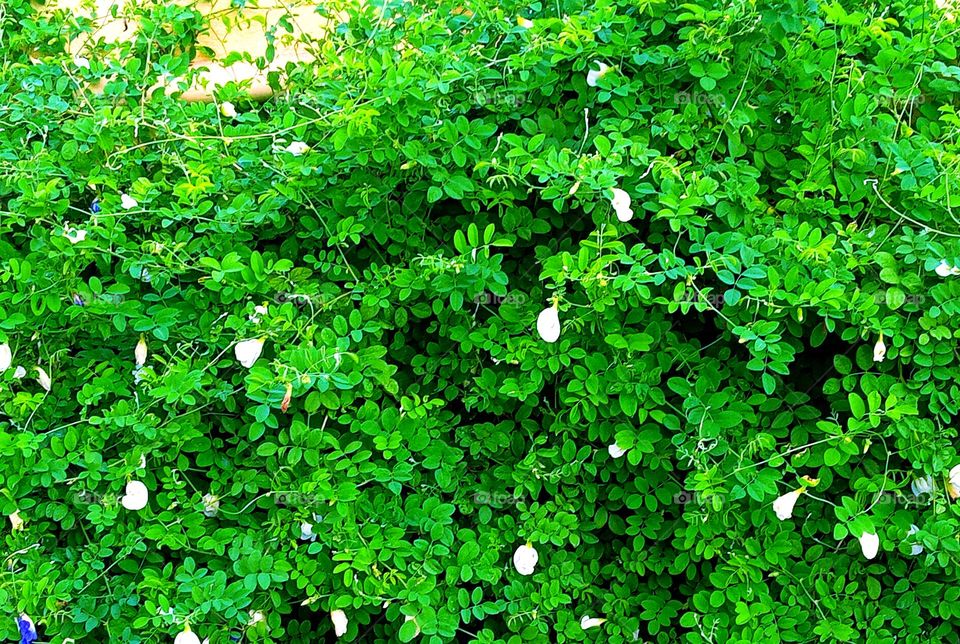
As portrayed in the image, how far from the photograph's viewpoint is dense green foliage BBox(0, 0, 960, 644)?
1.90 m

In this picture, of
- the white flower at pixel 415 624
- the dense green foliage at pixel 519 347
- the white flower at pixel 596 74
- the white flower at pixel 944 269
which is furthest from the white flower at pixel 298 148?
the white flower at pixel 944 269

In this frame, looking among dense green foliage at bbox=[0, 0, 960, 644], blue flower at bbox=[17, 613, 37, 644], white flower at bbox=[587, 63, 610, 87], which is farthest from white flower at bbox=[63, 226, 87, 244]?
white flower at bbox=[587, 63, 610, 87]

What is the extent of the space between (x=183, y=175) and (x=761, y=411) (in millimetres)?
1702

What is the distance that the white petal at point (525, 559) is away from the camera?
1989mm

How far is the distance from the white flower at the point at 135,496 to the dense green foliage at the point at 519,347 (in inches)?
1.7

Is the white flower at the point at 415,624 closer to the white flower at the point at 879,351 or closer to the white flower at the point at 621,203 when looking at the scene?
the white flower at the point at 621,203

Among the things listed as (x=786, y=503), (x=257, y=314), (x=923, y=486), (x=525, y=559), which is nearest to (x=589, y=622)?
(x=525, y=559)

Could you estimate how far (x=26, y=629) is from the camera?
1876 mm

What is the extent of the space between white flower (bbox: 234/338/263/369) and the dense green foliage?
0.05 m

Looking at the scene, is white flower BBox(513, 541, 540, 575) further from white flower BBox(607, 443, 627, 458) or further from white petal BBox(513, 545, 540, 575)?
white flower BBox(607, 443, 627, 458)

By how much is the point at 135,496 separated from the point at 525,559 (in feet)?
3.05

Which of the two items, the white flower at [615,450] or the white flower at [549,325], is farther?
the white flower at [615,450]

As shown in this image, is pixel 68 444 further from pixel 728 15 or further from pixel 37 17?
pixel 728 15

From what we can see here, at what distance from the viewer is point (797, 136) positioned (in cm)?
219
